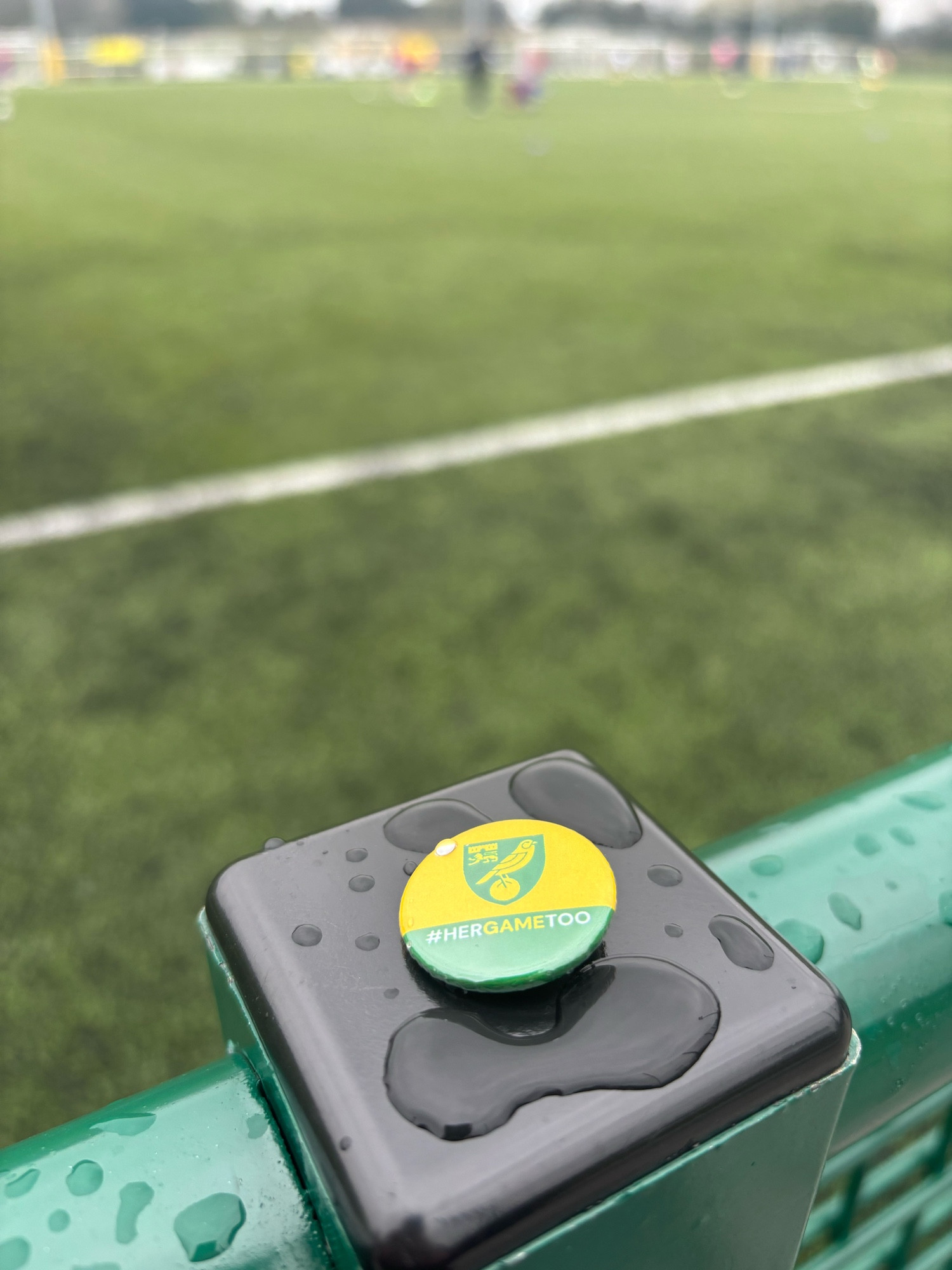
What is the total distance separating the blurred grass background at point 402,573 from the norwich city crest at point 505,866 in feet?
3.83

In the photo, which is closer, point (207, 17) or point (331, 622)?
point (331, 622)

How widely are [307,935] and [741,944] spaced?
6.6 inches

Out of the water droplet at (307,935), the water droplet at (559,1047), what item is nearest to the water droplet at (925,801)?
the water droplet at (559,1047)

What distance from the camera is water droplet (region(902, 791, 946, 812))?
1.66 ft

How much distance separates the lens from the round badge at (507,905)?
36 cm

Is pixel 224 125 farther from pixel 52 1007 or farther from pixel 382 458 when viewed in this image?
pixel 52 1007

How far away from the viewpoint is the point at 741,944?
0.37 m

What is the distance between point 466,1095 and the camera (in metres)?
0.32

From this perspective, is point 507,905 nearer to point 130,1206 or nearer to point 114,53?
point 130,1206

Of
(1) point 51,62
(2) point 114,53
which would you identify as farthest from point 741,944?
(2) point 114,53

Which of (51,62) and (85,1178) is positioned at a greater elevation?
(85,1178)

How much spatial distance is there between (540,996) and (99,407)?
12.2 feet

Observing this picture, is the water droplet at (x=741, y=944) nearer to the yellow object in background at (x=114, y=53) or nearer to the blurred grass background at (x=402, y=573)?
the blurred grass background at (x=402, y=573)

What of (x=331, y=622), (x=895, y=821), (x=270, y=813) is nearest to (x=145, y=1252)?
(x=895, y=821)
